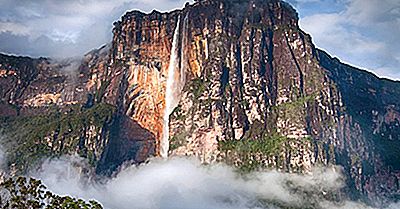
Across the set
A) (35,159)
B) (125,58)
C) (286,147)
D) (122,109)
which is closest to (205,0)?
(125,58)

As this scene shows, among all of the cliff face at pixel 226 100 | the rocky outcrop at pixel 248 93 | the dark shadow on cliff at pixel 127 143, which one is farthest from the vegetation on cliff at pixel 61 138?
the rocky outcrop at pixel 248 93

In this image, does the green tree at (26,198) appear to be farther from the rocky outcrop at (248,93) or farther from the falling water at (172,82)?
the falling water at (172,82)

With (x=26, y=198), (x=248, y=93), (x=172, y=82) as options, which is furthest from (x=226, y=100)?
(x=26, y=198)

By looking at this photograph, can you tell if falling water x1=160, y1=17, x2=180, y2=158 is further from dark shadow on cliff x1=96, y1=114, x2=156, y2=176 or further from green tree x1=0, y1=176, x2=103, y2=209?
green tree x1=0, y1=176, x2=103, y2=209

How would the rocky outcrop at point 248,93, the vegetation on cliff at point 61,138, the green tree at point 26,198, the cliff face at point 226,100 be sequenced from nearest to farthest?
the green tree at point 26,198 → the rocky outcrop at point 248,93 → the cliff face at point 226,100 → the vegetation on cliff at point 61,138

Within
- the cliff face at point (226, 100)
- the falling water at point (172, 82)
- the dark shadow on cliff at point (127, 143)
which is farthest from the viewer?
the falling water at point (172, 82)

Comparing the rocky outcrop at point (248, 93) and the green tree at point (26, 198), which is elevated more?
the rocky outcrop at point (248, 93)

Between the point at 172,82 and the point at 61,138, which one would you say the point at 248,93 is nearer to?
the point at 172,82

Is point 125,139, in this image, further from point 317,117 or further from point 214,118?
point 317,117

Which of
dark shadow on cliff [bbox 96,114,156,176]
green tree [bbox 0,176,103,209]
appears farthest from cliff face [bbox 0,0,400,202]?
green tree [bbox 0,176,103,209]
